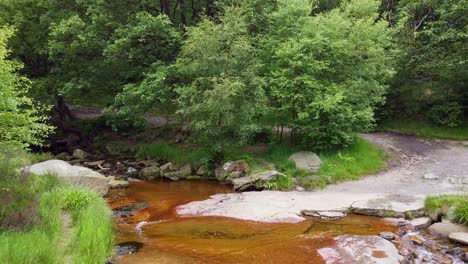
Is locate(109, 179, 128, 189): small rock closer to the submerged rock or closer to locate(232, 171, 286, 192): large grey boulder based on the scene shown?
the submerged rock

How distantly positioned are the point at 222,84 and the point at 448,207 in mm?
9987

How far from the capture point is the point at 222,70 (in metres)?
18.5

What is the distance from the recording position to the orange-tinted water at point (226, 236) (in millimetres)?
9844

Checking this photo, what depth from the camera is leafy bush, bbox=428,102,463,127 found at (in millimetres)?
26078

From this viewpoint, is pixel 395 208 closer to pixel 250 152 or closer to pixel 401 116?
pixel 250 152

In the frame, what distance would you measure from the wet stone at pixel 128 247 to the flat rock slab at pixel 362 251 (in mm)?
4695

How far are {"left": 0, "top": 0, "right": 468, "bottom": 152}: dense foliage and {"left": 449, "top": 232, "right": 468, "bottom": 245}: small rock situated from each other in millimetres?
7976

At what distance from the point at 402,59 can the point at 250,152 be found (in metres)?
13.6

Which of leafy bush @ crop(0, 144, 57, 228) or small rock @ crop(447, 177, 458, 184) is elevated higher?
leafy bush @ crop(0, 144, 57, 228)

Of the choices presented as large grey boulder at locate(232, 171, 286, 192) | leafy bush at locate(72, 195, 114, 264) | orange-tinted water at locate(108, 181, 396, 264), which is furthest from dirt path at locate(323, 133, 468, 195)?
leafy bush at locate(72, 195, 114, 264)

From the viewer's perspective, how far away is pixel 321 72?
65.6 feet

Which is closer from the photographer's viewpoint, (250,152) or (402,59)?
(250,152)

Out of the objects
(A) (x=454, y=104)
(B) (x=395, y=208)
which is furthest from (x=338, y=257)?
(A) (x=454, y=104)

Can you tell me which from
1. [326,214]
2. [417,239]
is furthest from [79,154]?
[417,239]
